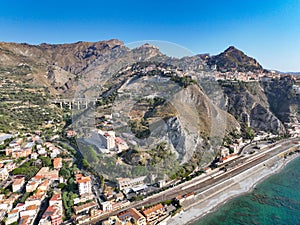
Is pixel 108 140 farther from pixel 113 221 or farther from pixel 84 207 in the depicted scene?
pixel 113 221

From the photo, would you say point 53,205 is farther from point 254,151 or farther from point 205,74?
point 205,74

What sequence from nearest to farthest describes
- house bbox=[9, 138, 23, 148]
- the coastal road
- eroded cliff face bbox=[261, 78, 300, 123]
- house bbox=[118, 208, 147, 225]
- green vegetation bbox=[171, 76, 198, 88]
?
house bbox=[118, 208, 147, 225], the coastal road, house bbox=[9, 138, 23, 148], green vegetation bbox=[171, 76, 198, 88], eroded cliff face bbox=[261, 78, 300, 123]

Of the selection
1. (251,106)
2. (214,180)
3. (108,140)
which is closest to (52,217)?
(108,140)

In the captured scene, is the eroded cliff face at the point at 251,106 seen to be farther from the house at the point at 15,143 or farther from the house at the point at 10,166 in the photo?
the house at the point at 10,166

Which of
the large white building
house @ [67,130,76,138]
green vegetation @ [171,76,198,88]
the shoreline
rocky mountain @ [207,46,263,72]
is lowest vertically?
the shoreline

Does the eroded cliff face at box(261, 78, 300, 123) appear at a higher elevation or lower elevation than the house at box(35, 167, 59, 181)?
higher

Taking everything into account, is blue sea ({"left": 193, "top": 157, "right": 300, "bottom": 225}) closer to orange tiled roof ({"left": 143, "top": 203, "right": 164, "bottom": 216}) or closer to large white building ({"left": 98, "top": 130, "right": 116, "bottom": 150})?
orange tiled roof ({"left": 143, "top": 203, "right": 164, "bottom": 216})

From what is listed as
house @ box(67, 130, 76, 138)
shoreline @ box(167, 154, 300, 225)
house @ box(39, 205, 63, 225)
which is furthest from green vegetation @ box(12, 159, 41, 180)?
shoreline @ box(167, 154, 300, 225)
